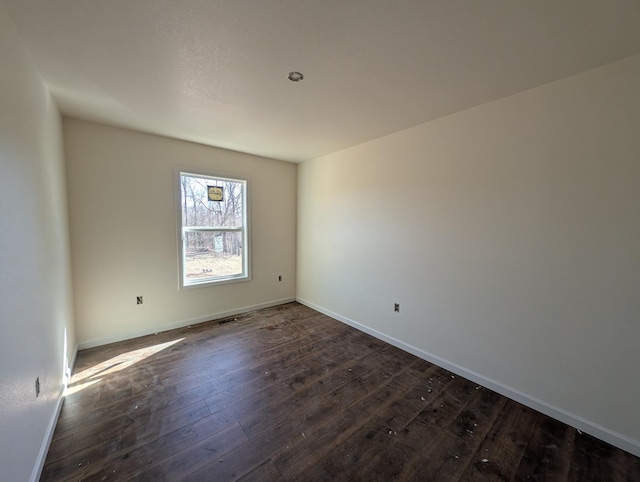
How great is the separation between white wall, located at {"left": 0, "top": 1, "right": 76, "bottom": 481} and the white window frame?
1.25 m

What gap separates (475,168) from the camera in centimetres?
226

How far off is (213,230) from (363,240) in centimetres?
215

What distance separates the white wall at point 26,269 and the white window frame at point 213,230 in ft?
4.11

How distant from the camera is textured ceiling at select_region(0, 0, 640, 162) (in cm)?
126

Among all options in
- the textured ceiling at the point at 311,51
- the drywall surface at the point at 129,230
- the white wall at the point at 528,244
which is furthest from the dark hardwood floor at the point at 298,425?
the textured ceiling at the point at 311,51

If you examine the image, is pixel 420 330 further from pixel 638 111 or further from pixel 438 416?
pixel 638 111

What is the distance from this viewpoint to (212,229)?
11.8ft

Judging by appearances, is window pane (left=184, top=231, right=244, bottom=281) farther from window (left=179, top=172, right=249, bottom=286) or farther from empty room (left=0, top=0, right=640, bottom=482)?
empty room (left=0, top=0, right=640, bottom=482)

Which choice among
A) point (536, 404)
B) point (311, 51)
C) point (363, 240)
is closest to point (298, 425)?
point (536, 404)

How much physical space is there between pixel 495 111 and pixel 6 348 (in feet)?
11.4

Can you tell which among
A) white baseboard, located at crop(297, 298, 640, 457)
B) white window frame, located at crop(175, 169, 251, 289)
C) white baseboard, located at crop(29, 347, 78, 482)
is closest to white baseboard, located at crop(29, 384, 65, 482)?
white baseboard, located at crop(29, 347, 78, 482)

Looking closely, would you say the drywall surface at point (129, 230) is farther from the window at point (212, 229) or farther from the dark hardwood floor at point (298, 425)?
the dark hardwood floor at point (298, 425)

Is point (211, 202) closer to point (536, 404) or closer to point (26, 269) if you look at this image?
point (26, 269)

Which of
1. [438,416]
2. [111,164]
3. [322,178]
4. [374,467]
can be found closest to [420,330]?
[438,416]
